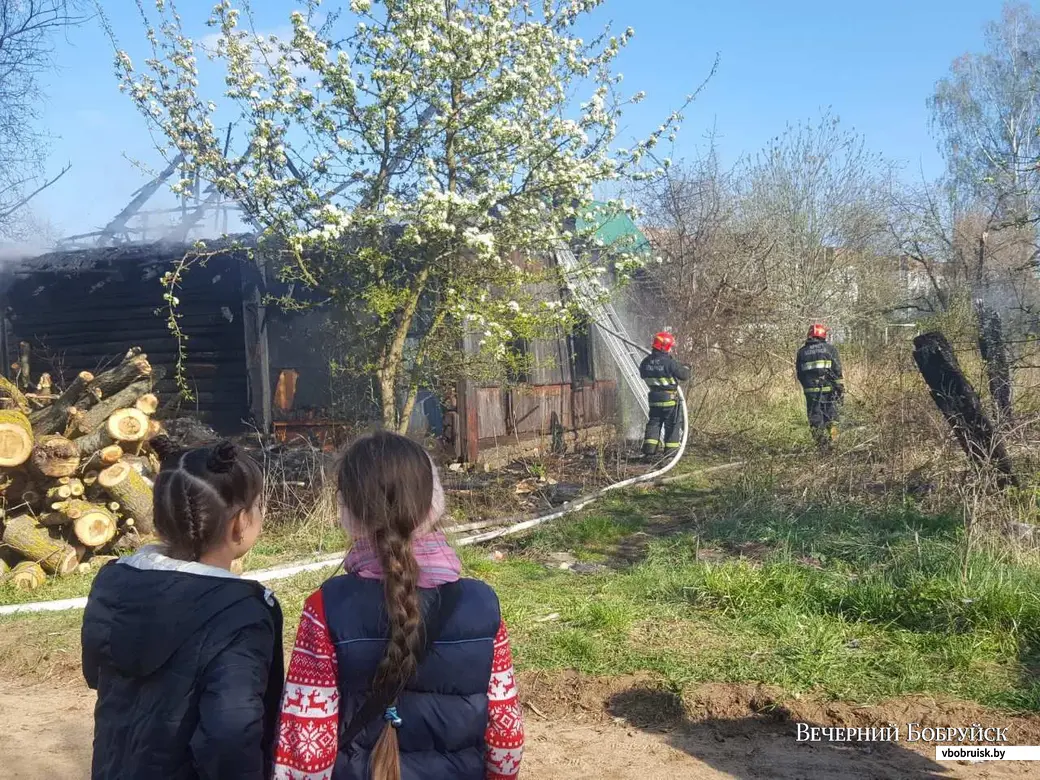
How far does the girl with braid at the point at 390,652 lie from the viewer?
2.04m

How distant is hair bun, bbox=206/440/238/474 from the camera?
2.33 m

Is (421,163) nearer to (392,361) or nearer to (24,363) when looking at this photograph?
(392,361)

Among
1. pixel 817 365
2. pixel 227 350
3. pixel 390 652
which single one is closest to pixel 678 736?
pixel 390 652

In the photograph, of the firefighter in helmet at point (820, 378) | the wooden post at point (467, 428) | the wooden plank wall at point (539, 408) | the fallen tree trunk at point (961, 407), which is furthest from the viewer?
the firefighter in helmet at point (820, 378)

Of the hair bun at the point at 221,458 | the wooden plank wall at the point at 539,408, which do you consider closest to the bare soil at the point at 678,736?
the hair bun at the point at 221,458

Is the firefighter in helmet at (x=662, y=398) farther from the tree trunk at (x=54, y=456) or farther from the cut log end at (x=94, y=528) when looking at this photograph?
the tree trunk at (x=54, y=456)

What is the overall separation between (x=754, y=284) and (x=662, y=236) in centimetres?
197

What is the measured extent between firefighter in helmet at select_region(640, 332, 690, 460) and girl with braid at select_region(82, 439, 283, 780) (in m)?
10.8

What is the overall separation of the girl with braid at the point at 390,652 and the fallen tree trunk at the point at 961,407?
19.2ft

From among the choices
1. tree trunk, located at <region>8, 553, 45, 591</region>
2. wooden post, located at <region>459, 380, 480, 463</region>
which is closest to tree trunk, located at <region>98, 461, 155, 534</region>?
tree trunk, located at <region>8, 553, 45, 591</region>

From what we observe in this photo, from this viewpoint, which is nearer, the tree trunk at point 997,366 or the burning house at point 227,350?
the tree trunk at point 997,366

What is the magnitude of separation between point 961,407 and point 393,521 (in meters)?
6.30

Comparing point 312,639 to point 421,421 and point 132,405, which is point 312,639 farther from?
point 421,421

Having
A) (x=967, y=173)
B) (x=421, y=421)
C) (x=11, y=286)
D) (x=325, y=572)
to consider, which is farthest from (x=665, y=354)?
(x=967, y=173)
